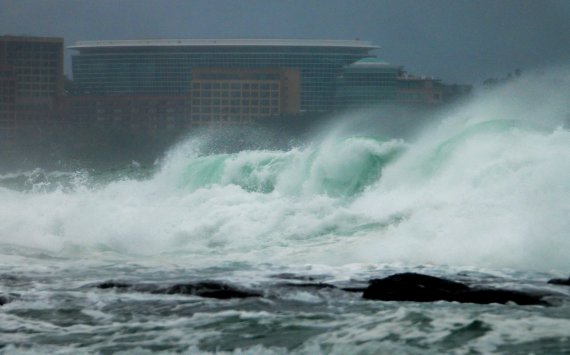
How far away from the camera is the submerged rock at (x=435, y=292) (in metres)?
10.8

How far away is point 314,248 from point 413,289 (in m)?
5.73

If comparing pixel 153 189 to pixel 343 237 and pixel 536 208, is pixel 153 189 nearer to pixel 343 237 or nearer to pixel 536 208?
pixel 343 237

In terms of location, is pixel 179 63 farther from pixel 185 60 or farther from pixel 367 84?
pixel 367 84

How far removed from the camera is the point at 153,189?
29172mm

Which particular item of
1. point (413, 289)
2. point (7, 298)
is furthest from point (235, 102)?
point (413, 289)

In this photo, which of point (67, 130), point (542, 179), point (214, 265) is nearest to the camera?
point (214, 265)

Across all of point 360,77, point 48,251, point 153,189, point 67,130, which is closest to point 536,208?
point 48,251

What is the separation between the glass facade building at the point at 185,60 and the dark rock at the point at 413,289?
380 ft

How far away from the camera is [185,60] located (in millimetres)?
136000

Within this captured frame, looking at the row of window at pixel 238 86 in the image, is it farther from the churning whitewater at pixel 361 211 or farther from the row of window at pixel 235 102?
the churning whitewater at pixel 361 211

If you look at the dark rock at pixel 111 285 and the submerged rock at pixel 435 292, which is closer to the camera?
the submerged rock at pixel 435 292

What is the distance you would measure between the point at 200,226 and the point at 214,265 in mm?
4685

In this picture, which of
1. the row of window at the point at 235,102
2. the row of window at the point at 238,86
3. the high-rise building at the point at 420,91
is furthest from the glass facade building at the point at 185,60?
the row of window at the point at 235,102

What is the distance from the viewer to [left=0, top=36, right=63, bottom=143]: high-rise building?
110 meters
